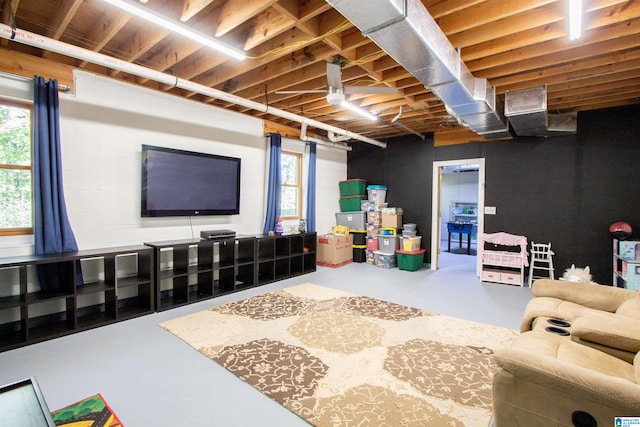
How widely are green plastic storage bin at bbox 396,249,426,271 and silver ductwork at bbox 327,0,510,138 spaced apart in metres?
3.08

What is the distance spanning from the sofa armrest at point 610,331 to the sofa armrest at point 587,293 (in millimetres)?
618

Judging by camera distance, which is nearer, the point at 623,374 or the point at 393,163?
the point at 623,374

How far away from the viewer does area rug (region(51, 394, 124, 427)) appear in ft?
6.06

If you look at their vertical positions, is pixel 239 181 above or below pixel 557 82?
below

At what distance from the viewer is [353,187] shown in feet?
24.1

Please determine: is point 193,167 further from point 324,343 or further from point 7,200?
point 324,343

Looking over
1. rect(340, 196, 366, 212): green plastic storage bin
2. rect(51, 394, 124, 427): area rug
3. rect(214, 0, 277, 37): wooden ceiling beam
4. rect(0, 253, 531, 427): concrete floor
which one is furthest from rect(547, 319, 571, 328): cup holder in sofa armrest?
rect(340, 196, 366, 212): green plastic storage bin

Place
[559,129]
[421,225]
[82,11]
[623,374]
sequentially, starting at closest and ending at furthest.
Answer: [623,374]
[82,11]
[559,129]
[421,225]

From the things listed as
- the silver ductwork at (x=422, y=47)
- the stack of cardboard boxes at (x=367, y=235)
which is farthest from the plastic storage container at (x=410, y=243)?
the silver ductwork at (x=422, y=47)

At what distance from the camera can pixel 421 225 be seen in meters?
6.84

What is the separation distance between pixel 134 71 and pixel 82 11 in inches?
23.4

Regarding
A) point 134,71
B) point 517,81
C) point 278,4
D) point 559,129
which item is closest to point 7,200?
point 134,71

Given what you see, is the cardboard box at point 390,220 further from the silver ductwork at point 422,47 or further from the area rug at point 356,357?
the silver ductwork at point 422,47

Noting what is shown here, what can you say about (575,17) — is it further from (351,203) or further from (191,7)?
(351,203)
